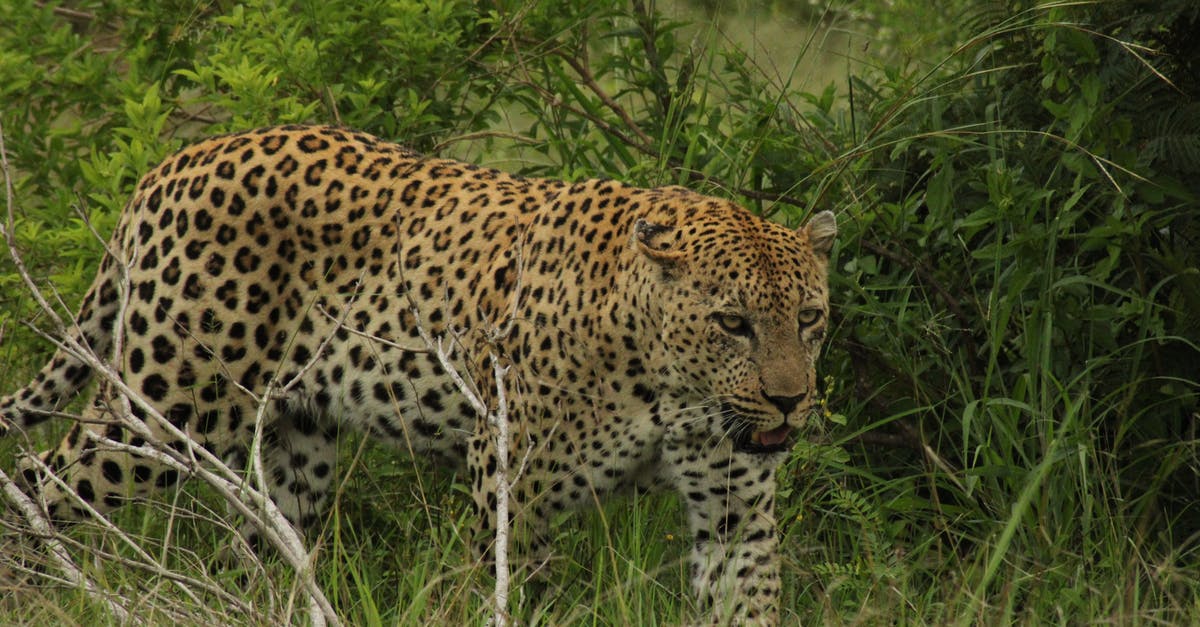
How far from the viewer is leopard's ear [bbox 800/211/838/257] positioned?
187 inches

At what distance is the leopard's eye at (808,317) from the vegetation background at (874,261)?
54cm

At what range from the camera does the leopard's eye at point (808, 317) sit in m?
4.57

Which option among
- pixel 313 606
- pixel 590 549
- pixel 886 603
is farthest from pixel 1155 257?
pixel 313 606

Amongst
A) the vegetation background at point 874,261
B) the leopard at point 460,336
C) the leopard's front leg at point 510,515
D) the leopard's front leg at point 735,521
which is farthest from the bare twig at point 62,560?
the leopard's front leg at point 735,521

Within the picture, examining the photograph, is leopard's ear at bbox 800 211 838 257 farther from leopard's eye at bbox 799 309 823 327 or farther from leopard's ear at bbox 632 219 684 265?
leopard's ear at bbox 632 219 684 265

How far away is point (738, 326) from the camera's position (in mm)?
4488

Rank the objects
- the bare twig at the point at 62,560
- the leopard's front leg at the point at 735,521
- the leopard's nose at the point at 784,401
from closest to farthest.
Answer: the bare twig at the point at 62,560, the leopard's nose at the point at 784,401, the leopard's front leg at the point at 735,521

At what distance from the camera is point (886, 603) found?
171 inches

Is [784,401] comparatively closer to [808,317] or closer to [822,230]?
[808,317]

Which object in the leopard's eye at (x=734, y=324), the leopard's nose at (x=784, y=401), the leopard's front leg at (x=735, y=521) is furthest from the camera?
the leopard's front leg at (x=735, y=521)

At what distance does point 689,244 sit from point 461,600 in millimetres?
1268

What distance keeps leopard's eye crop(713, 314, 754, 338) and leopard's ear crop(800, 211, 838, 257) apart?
442 mm

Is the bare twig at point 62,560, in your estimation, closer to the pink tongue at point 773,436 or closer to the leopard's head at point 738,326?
the leopard's head at point 738,326

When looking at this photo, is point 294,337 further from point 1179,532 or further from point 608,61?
point 1179,532
